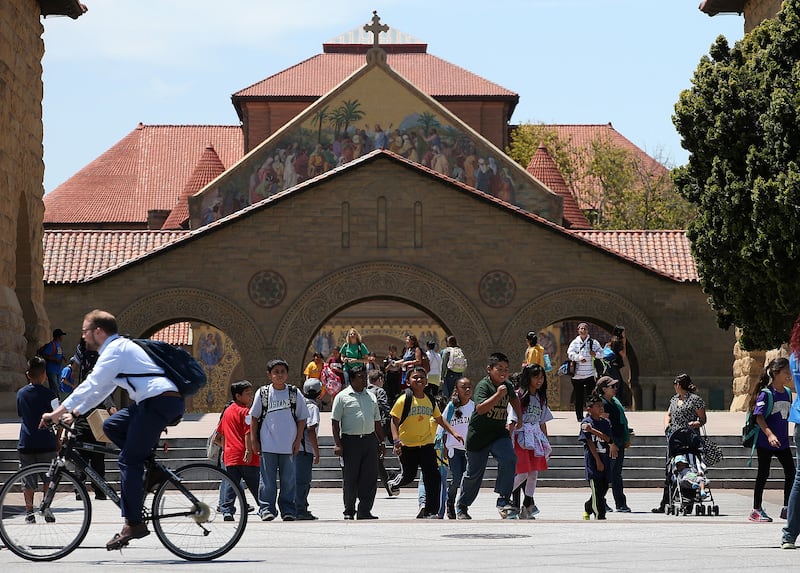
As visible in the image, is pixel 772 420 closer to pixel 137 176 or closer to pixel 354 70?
pixel 354 70

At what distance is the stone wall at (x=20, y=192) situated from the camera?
103 feet

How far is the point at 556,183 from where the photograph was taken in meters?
61.2

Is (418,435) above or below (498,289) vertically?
below

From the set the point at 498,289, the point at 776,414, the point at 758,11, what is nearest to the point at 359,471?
the point at 776,414

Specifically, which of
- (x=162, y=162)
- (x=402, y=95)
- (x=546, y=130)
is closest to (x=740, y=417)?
(x=402, y=95)

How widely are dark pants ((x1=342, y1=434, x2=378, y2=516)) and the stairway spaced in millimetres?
6521

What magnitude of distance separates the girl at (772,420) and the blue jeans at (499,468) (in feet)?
8.09

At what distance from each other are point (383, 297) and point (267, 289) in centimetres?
305

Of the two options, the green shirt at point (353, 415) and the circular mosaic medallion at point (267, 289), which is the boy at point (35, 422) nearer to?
the green shirt at point (353, 415)

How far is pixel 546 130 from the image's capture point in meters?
75.1

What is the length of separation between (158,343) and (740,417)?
22.1 metres

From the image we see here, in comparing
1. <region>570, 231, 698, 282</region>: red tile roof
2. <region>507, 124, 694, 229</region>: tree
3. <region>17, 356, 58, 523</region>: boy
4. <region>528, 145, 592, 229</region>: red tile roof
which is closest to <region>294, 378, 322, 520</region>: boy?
<region>17, 356, 58, 523</region>: boy

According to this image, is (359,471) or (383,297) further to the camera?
(383,297)

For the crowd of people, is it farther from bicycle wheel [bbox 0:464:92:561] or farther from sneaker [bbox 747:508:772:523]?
bicycle wheel [bbox 0:464:92:561]
